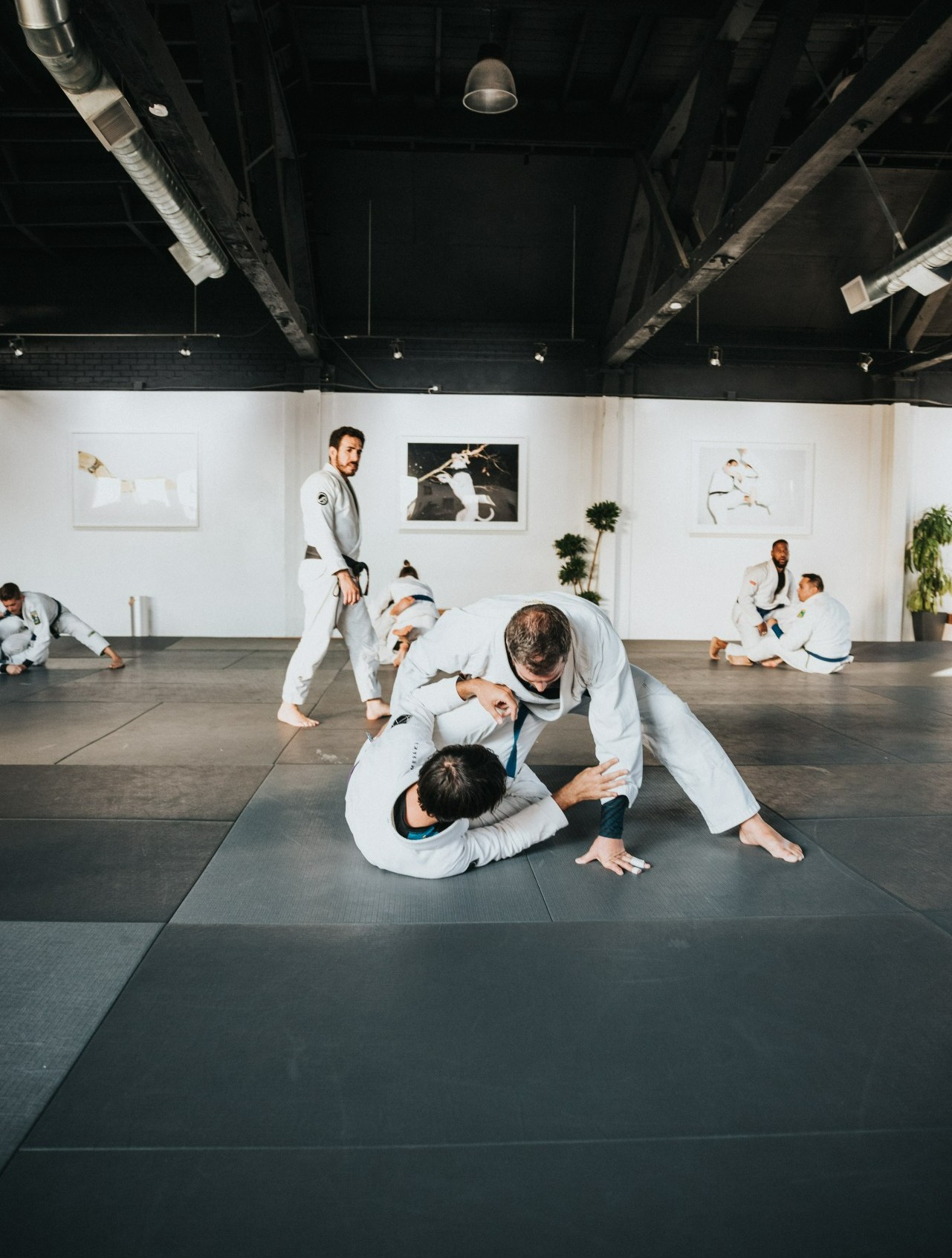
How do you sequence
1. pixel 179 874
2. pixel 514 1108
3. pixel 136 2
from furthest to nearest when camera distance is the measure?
pixel 136 2 → pixel 179 874 → pixel 514 1108

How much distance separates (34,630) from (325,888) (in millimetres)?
5859

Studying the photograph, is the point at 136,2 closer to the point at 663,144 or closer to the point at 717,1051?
the point at 717,1051

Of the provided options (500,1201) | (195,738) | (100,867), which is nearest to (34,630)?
(195,738)

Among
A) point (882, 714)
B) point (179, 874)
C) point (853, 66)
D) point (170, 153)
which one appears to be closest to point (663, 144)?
point (853, 66)

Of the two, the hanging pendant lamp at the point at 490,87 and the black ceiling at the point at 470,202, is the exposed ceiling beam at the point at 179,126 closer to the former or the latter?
the black ceiling at the point at 470,202

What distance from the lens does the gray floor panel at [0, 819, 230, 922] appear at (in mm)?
2459

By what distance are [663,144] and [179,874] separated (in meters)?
7.89

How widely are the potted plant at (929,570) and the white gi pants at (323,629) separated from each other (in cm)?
847

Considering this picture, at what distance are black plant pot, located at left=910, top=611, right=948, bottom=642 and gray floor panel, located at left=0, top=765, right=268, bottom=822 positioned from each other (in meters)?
9.64

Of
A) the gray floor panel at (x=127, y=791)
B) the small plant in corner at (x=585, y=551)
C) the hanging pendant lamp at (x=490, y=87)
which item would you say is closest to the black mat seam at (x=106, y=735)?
the gray floor panel at (x=127, y=791)

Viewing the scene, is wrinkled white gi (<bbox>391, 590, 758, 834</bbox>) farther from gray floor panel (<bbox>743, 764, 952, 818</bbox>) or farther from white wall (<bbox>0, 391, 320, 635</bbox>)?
white wall (<bbox>0, 391, 320, 635</bbox>)

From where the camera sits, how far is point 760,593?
9.06m

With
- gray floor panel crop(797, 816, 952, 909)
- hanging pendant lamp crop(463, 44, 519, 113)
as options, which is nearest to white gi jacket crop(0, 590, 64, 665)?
hanging pendant lamp crop(463, 44, 519, 113)

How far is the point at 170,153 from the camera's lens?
4.82 m
